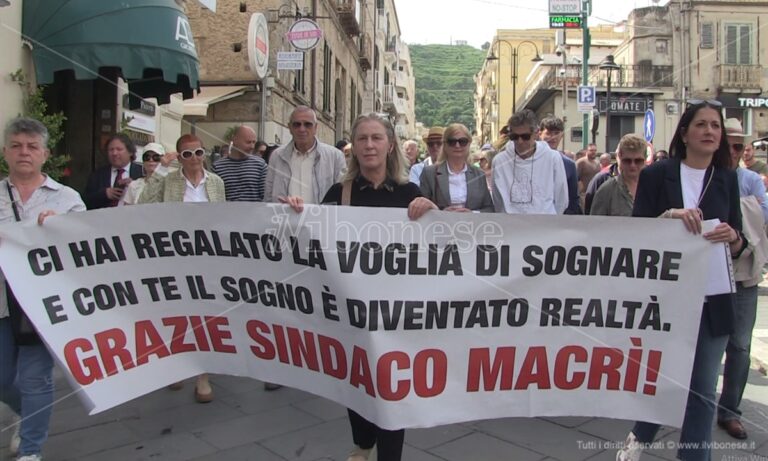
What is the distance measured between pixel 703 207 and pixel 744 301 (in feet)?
3.49

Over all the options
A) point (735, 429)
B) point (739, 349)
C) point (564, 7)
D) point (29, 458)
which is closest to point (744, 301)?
point (739, 349)

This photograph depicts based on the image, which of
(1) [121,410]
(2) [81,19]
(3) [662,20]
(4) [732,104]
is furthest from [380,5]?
(1) [121,410]

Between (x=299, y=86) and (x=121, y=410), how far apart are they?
1847 centimetres

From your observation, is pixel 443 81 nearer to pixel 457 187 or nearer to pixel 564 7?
pixel 564 7

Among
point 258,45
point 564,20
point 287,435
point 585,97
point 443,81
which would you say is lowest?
point 287,435

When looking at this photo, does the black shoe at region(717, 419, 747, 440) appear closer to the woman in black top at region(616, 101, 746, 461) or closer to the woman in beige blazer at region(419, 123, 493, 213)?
the woman in black top at region(616, 101, 746, 461)

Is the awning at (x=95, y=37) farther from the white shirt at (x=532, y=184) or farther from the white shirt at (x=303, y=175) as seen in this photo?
the white shirt at (x=532, y=184)

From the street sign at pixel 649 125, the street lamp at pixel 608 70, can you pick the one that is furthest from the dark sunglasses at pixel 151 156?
the street lamp at pixel 608 70

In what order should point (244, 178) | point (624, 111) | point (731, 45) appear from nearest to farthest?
point (244, 178) < point (731, 45) < point (624, 111)

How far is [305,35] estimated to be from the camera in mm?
15641

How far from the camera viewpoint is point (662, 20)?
33.5m

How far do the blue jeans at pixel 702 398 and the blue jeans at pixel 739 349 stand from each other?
0.82 metres

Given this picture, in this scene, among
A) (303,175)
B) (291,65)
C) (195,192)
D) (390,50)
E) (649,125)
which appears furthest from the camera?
(390,50)

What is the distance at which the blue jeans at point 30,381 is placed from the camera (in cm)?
323
